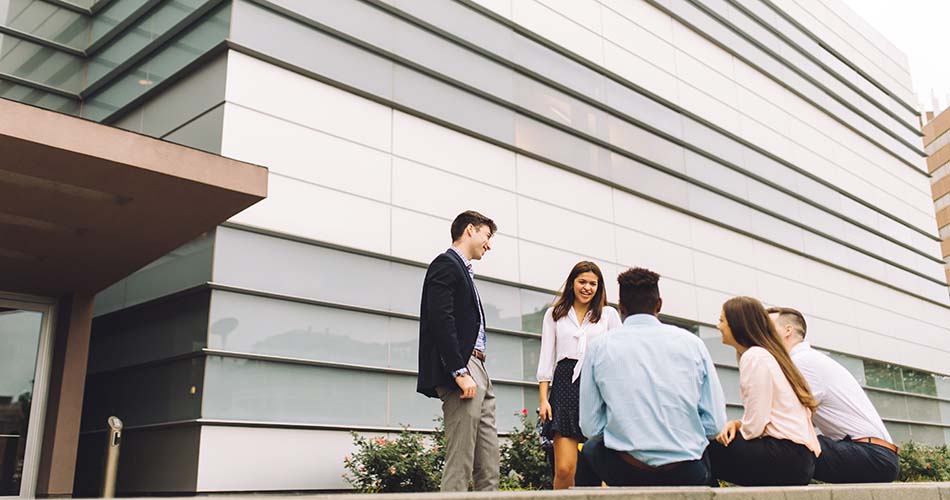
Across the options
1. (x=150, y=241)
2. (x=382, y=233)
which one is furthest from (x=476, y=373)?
(x=382, y=233)

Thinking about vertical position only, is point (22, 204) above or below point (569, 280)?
above

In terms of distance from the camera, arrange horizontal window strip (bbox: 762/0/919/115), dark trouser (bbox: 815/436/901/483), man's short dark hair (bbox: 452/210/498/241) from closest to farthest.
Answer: dark trouser (bbox: 815/436/901/483) < man's short dark hair (bbox: 452/210/498/241) < horizontal window strip (bbox: 762/0/919/115)

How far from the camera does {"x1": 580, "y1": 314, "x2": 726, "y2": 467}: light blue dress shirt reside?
13.3 ft

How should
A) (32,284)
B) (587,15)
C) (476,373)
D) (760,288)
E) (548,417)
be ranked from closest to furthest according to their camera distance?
(476,373)
(548,417)
(32,284)
(587,15)
(760,288)

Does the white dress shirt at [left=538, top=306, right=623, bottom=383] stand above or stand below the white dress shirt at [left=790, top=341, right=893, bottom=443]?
above

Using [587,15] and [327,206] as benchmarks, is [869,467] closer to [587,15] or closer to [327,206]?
[327,206]

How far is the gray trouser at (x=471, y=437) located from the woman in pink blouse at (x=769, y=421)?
152cm

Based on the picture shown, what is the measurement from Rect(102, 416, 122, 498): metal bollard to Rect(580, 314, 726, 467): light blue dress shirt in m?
6.01

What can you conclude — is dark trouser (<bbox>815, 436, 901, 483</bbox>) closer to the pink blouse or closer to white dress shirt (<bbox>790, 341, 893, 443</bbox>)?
white dress shirt (<bbox>790, 341, 893, 443</bbox>)

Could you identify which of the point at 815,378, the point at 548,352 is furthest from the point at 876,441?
the point at 548,352

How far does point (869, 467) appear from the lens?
5570 millimetres

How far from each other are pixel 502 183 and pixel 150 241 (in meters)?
5.44

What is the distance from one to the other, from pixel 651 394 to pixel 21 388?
8.21m

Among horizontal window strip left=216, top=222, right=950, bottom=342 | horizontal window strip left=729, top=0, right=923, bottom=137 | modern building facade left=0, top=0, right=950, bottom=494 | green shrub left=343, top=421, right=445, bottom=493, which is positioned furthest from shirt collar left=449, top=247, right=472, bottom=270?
horizontal window strip left=729, top=0, right=923, bottom=137
